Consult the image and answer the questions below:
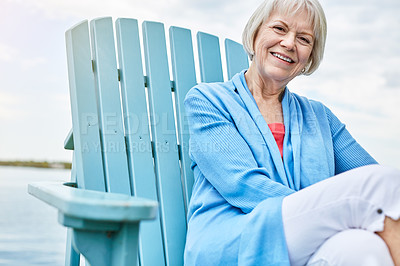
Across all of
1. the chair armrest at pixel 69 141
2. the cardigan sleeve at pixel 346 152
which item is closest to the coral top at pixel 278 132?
the cardigan sleeve at pixel 346 152

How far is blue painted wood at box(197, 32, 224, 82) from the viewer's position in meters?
2.25

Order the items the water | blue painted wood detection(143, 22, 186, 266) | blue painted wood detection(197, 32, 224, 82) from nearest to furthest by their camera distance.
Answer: blue painted wood detection(143, 22, 186, 266) < blue painted wood detection(197, 32, 224, 82) < the water

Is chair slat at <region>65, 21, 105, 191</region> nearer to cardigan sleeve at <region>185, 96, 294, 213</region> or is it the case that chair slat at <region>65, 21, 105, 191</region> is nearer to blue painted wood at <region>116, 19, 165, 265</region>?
blue painted wood at <region>116, 19, 165, 265</region>

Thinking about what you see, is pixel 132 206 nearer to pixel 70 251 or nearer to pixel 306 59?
pixel 70 251

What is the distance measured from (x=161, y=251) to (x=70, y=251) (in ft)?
1.22

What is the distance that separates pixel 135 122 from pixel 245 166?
0.56 m

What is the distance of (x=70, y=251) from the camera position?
6.44ft

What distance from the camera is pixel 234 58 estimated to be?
7.70 ft

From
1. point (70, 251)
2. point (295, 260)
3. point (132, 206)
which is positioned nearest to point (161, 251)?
point (70, 251)

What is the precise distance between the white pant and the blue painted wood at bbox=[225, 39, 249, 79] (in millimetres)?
1060

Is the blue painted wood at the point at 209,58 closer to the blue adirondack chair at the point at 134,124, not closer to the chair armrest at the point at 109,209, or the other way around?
the blue adirondack chair at the point at 134,124

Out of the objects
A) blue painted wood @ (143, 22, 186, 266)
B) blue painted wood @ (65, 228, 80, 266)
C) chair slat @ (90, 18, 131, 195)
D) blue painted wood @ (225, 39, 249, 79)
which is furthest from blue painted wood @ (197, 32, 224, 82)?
blue painted wood @ (65, 228, 80, 266)

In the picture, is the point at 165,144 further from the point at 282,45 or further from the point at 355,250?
the point at 355,250

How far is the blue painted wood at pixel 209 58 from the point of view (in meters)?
2.25
